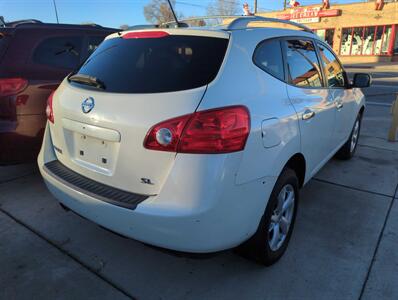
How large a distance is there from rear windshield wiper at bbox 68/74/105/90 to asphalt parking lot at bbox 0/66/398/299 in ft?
3.69

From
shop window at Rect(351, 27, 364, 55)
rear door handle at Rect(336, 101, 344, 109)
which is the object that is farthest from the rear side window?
shop window at Rect(351, 27, 364, 55)

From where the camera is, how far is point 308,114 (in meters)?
2.71

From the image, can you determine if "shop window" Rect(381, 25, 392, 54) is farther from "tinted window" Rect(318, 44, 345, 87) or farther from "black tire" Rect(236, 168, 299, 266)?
"black tire" Rect(236, 168, 299, 266)

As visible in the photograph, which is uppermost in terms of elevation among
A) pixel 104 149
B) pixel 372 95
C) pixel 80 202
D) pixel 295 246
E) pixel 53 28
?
pixel 53 28

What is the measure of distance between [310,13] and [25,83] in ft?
114

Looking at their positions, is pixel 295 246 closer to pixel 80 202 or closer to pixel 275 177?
pixel 275 177

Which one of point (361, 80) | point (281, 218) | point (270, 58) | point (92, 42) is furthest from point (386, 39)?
point (281, 218)

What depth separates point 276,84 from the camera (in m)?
2.33

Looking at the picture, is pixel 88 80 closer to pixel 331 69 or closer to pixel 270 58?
pixel 270 58

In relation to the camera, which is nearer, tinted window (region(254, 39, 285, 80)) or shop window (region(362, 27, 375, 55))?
tinted window (region(254, 39, 285, 80))

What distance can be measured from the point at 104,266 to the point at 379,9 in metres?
32.2

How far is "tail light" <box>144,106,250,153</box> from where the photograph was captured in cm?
181

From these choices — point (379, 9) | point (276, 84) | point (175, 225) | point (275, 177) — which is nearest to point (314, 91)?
point (276, 84)

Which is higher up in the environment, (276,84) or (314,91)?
(276,84)
